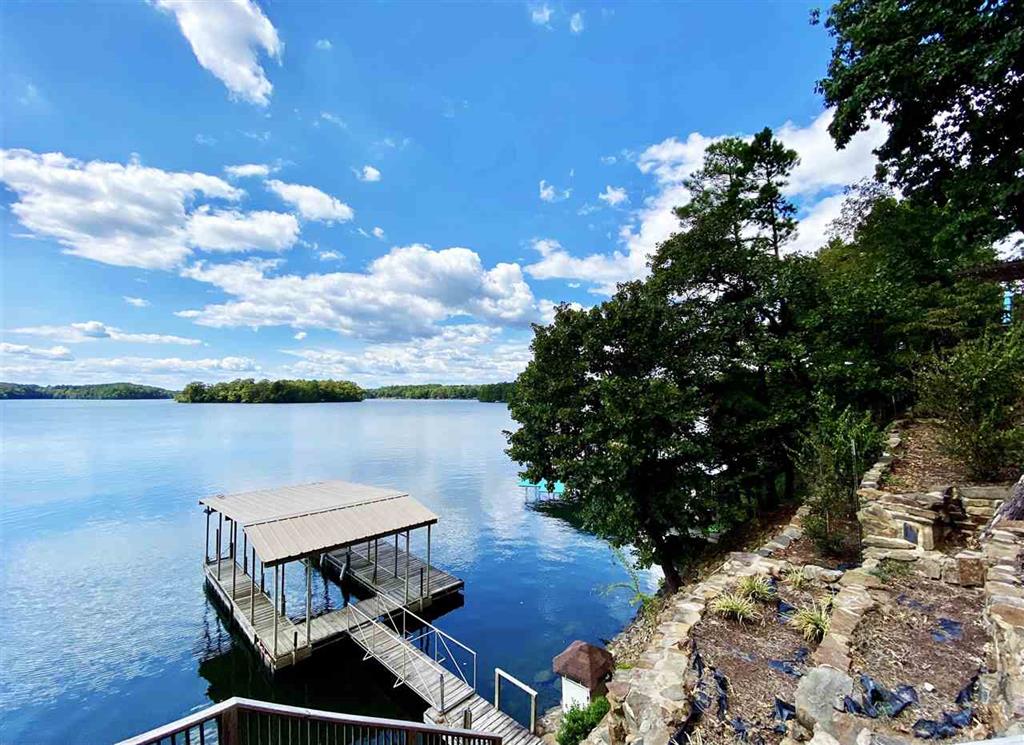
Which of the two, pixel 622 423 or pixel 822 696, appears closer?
pixel 822 696

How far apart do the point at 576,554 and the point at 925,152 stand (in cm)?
1719

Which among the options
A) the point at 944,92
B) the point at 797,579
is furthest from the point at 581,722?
the point at 944,92

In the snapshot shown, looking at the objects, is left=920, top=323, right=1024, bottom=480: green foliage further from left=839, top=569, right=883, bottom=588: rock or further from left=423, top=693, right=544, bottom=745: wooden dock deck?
left=423, top=693, right=544, bottom=745: wooden dock deck

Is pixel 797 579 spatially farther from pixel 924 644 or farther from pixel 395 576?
pixel 395 576

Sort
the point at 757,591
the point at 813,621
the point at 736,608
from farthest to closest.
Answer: the point at 757,591
the point at 736,608
the point at 813,621

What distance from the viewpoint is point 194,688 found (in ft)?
32.9

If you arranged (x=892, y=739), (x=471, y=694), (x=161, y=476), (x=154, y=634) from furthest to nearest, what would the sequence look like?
(x=161, y=476) → (x=154, y=634) → (x=471, y=694) → (x=892, y=739)

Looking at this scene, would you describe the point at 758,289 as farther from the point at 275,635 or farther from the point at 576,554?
the point at 275,635

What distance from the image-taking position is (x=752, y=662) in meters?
3.94

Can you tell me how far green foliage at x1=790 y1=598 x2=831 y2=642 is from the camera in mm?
4133

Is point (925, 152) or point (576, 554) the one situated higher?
point (925, 152)

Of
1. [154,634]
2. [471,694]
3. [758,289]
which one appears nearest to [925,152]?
[758,289]

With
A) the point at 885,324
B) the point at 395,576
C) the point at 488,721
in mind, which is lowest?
the point at 395,576

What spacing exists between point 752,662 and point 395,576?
12.8 m
